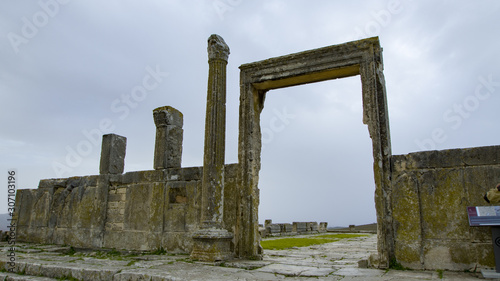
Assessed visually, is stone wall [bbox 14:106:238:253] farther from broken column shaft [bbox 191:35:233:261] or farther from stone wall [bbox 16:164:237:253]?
broken column shaft [bbox 191:35:233:261]

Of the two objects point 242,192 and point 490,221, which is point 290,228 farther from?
point 490,221

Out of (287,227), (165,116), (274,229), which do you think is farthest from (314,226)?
(165,116)

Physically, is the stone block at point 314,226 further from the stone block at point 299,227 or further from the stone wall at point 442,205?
the stone wall at point 442,205

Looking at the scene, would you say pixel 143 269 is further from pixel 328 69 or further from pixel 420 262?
pixel 328 69

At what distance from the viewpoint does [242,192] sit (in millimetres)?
6934

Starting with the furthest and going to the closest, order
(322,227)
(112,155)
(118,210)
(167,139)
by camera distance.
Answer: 1. (322,227)
2. (112,155)
3. (118,210)
4. (167,139)

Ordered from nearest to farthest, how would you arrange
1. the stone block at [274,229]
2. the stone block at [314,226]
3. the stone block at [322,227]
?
the stone block at [274,229]
the stone block at [314,226]
the stone block at [322,227]

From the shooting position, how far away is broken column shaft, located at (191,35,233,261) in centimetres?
632

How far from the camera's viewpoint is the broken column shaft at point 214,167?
6.32m

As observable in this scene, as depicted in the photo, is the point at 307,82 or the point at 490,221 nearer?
the point at 490,221

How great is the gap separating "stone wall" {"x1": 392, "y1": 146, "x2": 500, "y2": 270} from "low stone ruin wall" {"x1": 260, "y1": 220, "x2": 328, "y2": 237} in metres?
9.85

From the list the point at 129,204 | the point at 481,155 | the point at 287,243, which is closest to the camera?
the point at 481,155

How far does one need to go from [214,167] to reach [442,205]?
398 centimetres

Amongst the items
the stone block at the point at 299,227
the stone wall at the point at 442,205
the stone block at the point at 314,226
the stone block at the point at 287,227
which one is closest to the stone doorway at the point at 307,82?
the stone wall at the point at 442,205
